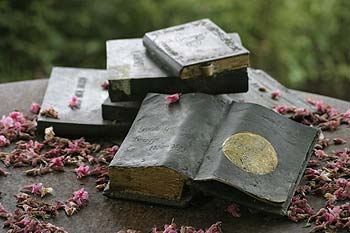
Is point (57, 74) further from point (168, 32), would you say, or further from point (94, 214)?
point (94, 214)

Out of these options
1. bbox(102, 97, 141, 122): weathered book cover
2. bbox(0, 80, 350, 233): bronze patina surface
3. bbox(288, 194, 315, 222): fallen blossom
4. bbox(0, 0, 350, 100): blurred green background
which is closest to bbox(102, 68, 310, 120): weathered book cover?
bbox(102, 97, 141, 122): weathered book cover

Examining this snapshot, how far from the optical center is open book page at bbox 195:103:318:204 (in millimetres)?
1392

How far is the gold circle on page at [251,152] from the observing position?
144cm

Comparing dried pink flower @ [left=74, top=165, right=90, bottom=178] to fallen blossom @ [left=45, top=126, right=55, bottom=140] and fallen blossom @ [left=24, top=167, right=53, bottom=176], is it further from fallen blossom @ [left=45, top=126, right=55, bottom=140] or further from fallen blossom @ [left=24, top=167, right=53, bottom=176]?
fallen blossom @ [left=45, top=126, right=55, bottom=140]

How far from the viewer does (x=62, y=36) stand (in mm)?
3523

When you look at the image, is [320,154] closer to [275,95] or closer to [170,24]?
[275,95]

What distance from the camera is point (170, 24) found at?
343 cm

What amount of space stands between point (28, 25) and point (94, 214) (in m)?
2.11

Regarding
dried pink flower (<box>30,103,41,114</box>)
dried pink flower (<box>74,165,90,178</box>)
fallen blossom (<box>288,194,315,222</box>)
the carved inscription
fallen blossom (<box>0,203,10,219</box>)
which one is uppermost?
fallen blossom (<box>288,194,315,222</box>)

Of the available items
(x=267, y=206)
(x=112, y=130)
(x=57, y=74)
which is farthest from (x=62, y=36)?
(x=267, y=206)

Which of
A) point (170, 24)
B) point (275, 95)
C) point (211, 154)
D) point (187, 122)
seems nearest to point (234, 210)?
point (211, 154)

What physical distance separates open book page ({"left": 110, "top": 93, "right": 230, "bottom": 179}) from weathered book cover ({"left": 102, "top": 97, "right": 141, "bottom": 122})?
0.06 m

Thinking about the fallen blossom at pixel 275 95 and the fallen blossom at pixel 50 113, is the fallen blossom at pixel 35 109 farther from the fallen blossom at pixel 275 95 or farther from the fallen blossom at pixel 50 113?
the fallen blossom at pixel 275 95

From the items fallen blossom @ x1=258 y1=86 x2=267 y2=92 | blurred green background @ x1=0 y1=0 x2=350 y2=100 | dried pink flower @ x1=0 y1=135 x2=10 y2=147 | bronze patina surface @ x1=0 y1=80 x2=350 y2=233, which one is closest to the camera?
bronze patina surface @ x1=0 y1=80 x2=350 y2=233
